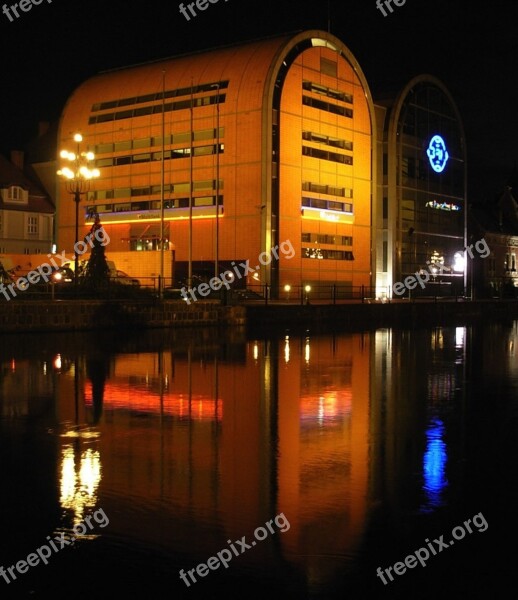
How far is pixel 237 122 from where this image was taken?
216ft

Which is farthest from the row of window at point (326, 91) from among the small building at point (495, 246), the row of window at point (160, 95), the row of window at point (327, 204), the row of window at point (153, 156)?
the small building at point (495, 246)

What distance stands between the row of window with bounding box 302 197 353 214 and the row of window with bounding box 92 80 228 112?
431 inches

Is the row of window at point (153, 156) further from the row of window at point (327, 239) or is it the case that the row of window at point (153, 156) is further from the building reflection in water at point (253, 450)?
the building reflection in water at point (253, 450)

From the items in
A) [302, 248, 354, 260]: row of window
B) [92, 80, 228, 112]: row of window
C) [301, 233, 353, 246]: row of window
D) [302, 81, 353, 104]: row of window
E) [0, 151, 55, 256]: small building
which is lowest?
[302, 248, 354, 260]: row of window

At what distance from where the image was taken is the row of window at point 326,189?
69188 millimetres

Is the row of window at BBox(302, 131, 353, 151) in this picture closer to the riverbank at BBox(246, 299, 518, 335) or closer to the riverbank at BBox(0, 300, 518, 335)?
the riverbank at BBox(246, 299, 518, 335)

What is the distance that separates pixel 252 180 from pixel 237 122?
15.1 feet

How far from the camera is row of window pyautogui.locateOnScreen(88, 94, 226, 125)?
67000 millimetres

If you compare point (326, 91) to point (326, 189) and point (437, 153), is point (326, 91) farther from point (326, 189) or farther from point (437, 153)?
point (437, 153)

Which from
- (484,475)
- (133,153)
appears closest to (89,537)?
(484,475)

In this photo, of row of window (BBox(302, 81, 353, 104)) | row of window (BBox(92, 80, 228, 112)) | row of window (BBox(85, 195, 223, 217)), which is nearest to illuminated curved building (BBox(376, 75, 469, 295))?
row of window (BBox(302, 81, 353, 104))

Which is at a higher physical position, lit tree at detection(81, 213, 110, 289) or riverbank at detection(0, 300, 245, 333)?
lit tree at detection(81, 213, 110, 289)

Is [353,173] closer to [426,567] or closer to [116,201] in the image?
[116,201]

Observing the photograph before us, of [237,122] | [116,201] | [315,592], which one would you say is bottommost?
[315,592]
